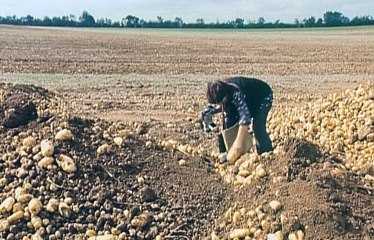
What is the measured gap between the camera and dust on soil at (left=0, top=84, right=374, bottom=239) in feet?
13.9

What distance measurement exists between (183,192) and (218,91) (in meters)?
1.02

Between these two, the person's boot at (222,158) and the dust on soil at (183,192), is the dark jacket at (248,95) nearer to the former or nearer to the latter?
the person's boot at (222,158)

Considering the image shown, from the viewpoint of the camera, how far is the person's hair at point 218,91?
5340 mm

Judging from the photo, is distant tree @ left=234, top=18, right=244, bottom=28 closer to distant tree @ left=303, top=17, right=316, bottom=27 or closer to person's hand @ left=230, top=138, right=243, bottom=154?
distant tree @ left=303, top=17, right=316, bottom=27

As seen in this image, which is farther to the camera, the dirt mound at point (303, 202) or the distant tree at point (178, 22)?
the distant tree at point (178, 22)

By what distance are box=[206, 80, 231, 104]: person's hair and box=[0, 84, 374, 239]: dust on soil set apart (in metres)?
0.58

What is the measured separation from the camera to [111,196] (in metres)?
4.58

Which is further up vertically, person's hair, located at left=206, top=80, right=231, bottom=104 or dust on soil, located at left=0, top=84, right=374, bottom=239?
person's hair, located at left=206, top=80, right=231, bottom=104

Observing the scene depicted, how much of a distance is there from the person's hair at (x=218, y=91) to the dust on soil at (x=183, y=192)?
1.91ft

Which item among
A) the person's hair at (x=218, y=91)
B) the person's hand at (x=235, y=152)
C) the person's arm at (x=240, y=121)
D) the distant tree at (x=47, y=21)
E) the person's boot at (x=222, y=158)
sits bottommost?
the distant tree at (x=47, y=21)

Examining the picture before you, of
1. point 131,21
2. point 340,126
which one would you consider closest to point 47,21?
point 131,21

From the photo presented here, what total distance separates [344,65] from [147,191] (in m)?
14.0

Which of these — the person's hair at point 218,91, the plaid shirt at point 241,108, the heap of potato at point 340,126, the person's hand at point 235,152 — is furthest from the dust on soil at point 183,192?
the heap of potato at point 340,126

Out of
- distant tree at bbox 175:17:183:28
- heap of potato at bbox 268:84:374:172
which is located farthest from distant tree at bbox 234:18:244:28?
heap of potato at bbox 268:84:374:172
